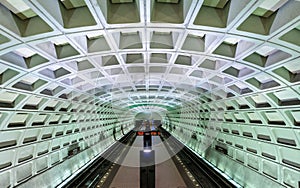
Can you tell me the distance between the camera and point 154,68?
7.12 m

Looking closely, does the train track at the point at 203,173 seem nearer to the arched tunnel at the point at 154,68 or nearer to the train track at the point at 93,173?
the arched tunnel at the point at 154,68

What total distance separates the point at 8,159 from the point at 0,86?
130 inches

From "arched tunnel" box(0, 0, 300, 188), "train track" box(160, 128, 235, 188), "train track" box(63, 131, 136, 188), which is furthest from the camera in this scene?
"train track" box(63, 131, 136, 188)

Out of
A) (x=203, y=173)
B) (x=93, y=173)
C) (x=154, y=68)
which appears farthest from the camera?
(x=93, y=173)

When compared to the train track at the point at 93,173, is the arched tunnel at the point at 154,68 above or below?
above

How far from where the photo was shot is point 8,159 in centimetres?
684

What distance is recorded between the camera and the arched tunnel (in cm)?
347

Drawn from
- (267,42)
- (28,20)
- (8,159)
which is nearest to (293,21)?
(267,42)

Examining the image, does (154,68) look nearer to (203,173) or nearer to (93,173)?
(203,173)

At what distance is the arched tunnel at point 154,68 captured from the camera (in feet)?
11.4

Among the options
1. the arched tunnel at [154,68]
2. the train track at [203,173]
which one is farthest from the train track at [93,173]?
the train track at [203,173]

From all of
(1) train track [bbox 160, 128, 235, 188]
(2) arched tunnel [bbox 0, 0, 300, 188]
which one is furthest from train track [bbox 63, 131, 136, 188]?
(1) train track [bbox 160, 128, 235, 188]

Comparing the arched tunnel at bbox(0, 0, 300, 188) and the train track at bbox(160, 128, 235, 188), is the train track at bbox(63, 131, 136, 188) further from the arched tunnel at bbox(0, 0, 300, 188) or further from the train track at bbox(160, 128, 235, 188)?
the train track at bbox(160, 128, 235, 188)

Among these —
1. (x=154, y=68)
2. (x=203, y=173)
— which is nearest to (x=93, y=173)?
(x=203, y=173)
